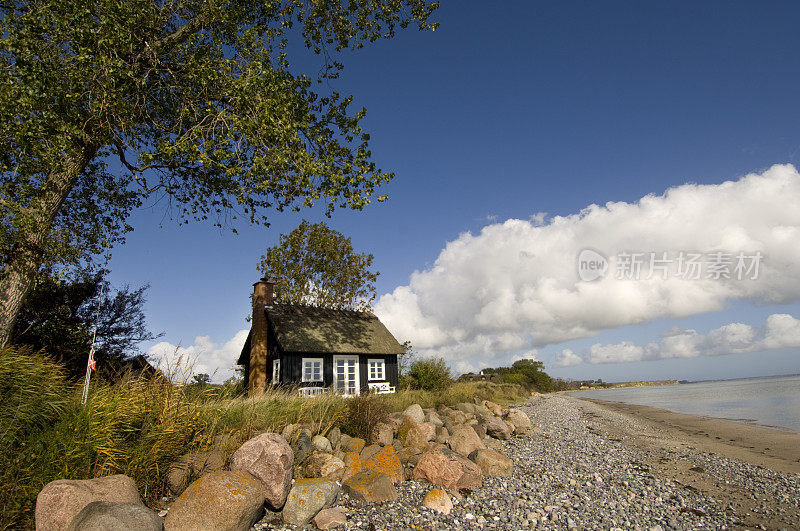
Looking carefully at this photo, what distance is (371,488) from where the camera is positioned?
649cm

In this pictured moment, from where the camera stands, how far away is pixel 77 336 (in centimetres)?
1252

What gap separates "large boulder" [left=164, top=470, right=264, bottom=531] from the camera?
15.8 ft

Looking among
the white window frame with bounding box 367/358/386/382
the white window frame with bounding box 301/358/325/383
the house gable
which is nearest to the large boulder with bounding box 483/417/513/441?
the house gable

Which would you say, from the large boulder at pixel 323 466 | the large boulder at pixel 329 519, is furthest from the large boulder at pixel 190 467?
the large boulder at pixel 329 519

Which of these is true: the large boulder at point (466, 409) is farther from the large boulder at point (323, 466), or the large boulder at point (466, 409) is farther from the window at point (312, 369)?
the window at point (312, 369)

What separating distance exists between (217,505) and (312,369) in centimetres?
1688

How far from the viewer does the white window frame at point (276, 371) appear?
20845 millimetres

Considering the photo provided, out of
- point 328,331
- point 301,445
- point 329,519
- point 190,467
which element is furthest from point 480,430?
point 328,331

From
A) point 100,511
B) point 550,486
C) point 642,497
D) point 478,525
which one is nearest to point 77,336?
point 100,511

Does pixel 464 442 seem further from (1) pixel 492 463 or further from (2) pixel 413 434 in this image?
(1) pixel 492 463

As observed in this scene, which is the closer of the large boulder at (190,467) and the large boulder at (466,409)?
the large boulder at (190,467)

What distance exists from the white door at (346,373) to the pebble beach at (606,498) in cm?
1305

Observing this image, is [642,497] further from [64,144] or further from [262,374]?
[262,374]

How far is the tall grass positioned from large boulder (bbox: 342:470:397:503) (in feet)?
7.06
